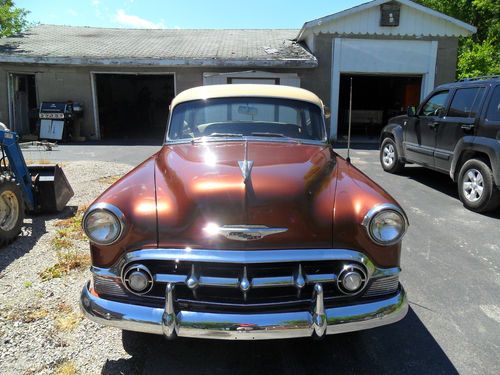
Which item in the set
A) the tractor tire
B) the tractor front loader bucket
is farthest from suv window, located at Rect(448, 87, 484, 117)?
the tractor tire

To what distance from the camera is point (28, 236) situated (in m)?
5.11

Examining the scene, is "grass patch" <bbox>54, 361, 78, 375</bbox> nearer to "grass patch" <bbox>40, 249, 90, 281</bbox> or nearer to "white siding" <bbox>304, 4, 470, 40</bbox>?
"grass patch" <bbox>40, 249, 90, 281</bbox>

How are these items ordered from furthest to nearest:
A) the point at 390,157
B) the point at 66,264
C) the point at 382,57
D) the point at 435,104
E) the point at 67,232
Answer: the point at 382,57 < the point at 390,157 < the point at 435,104 < the point at 67,232 < the point at 66,264

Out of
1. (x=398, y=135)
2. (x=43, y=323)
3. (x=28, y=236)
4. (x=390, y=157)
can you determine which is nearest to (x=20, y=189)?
(x=28, y=236)

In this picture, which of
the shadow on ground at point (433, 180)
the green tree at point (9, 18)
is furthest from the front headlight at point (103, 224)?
the green tree at point (9, 18)

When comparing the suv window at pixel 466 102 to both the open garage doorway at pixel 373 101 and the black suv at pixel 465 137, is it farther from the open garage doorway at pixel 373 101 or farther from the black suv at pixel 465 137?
the open garage doorway at pixel 373 101

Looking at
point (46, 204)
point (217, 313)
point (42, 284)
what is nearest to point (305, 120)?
point (217, 313)

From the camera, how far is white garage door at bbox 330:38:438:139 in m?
14.6

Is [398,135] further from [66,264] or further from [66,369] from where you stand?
[66,369]

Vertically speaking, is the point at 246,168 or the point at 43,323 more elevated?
the point at 246,168

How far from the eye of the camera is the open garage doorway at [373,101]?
58.9ft

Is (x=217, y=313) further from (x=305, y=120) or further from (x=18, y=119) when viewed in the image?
(x=18, y=119)

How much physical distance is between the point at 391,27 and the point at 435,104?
8.13m

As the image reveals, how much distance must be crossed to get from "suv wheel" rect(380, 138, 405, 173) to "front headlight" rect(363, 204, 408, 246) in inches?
259
